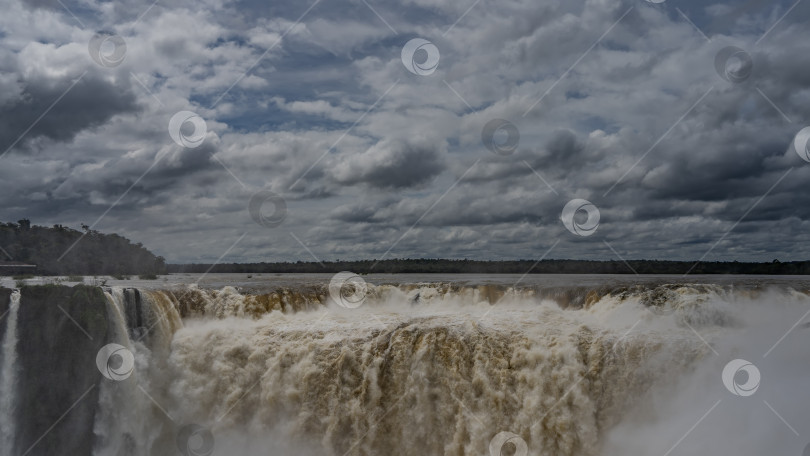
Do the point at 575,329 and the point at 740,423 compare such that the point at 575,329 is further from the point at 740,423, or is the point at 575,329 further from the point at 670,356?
the point at 740,423

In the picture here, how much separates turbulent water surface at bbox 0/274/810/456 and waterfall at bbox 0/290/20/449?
70 millimetres

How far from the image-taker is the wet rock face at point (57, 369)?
1734cm

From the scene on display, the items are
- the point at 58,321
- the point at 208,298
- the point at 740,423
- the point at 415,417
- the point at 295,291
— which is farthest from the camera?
the point at 295,291

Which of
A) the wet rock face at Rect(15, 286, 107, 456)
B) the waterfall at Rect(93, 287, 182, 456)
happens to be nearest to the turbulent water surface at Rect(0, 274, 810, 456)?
the waterfall at Rect(93, 287, 182, 456)

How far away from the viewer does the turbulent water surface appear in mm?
15305

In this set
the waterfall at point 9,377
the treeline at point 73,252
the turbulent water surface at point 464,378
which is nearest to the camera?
the turbulent water surface at point 464,378

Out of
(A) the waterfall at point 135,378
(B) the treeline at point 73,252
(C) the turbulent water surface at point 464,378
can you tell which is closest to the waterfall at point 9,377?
(C) the turbulent water surface at point 464,378

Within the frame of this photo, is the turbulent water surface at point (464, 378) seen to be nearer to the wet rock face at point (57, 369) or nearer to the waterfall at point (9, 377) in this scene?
the waterfall at point (9, 377)

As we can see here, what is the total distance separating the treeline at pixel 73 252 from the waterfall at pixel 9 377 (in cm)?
2608

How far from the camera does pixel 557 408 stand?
16.2m

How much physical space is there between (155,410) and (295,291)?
6645 mm

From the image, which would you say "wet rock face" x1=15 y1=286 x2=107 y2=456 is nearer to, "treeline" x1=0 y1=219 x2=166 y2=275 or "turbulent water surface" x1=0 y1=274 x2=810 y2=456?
"turbulent water surface" x1=0 y1=274 x2=810 y2=456

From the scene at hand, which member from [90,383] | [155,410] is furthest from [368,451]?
[90,383]

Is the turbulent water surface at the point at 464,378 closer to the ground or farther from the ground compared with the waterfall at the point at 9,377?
closer to the ground
